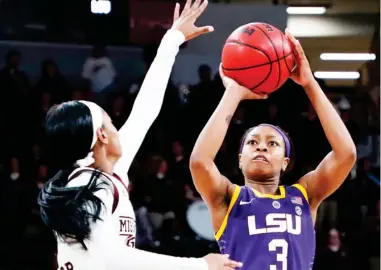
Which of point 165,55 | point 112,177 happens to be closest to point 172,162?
point 165,55

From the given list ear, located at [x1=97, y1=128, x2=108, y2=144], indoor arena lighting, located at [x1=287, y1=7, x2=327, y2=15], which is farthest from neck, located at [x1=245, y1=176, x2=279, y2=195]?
indoor arena lighting, located at [x1=287, y1=7, x2=327, y2=15]

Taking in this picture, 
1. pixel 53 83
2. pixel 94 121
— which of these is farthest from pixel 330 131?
pixel 53 83

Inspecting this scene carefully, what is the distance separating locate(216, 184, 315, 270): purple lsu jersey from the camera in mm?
3188

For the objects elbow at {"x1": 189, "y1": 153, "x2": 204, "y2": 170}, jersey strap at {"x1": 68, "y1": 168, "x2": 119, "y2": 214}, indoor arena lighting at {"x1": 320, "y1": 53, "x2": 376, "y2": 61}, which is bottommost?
jersey strap at {"x1": 68, "y1": 168, "x2": 119, "y2": 214}

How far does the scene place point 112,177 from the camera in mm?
2727

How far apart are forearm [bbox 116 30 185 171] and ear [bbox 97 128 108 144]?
17.0 inches

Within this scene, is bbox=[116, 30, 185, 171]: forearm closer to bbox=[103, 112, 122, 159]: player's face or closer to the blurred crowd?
bbox=[103, 112, 122, 159]: player's face

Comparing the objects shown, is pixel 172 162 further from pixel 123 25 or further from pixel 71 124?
pixel 71 124

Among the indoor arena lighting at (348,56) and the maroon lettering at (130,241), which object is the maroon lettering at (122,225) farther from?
the indoor arena lighting at (348,56)

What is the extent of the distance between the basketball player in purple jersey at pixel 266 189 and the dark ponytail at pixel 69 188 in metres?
0.67

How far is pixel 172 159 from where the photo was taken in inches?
332

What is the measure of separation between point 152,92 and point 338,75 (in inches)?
246

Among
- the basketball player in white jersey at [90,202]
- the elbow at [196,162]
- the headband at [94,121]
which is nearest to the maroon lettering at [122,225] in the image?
the basketball player in white jersey at [90,202]

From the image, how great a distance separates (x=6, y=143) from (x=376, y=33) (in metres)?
4.82
